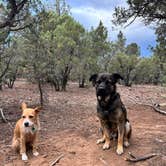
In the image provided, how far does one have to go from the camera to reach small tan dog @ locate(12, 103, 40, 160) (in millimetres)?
7012

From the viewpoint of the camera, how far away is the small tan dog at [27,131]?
701 cm

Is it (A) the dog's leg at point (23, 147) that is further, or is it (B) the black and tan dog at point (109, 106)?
(A) the dog's leg at point (23, 147)

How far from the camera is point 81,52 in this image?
22.7 m

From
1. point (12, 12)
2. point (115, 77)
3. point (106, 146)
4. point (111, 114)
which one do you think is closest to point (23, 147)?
point (106, 146)

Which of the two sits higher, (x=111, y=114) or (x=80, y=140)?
(x=111, y=114)

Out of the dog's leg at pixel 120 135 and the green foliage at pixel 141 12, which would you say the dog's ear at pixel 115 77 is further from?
the green foliage at pixel 141 12

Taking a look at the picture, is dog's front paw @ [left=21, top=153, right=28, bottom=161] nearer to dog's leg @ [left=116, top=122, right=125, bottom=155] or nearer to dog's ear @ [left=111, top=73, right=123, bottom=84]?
dog's leg @ [left=116, top=122, right=125, bottom=155]

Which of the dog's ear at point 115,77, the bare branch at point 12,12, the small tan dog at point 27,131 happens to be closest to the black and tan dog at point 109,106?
the dog's ear at point 115,77

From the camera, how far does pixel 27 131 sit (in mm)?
7137

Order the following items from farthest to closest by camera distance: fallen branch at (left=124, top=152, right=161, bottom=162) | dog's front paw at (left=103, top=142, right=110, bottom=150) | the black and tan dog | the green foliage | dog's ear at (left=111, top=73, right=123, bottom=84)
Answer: the green foliage
dog's front paw at (left=103, top=142, right=110, bottom=150)
dog's ear at (left=111, top=73, right=123, bottom=84)
the black and tan dog
fallen branch at (left=124, top=152, right=161, bottom=162)

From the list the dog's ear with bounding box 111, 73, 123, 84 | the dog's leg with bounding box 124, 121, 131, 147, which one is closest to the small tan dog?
the dog's ear with bounding box 111, 73, 123, 84

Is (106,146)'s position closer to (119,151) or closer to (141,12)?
(119,151)

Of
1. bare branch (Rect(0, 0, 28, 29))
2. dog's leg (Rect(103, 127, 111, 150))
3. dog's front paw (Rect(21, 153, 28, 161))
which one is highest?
bare branch (Rect(0, 0, 28, 29))

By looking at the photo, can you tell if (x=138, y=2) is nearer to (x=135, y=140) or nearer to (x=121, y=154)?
(x=135, y=140)
